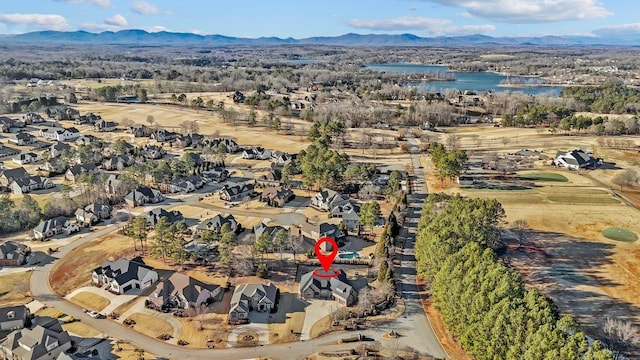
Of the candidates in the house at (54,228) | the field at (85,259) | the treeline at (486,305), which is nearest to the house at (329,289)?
the treeline at (486,305)

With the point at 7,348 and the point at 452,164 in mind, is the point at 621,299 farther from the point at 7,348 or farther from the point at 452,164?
the point at 7,348

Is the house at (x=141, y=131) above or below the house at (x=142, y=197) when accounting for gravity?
above

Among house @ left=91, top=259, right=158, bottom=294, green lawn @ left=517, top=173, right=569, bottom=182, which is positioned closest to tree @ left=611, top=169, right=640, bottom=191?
green lawn @ left=517, top=173, right=569, bottom=182

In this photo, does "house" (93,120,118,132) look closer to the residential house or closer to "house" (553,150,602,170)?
the residential house

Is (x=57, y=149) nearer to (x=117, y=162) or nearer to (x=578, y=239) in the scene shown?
(x=117, y=162)

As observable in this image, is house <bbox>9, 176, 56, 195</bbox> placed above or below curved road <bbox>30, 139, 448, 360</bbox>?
above

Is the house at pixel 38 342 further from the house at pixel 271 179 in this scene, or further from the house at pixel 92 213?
the house at pixel 271 179

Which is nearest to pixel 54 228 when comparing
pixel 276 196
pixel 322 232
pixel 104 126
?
pixel 276 196
